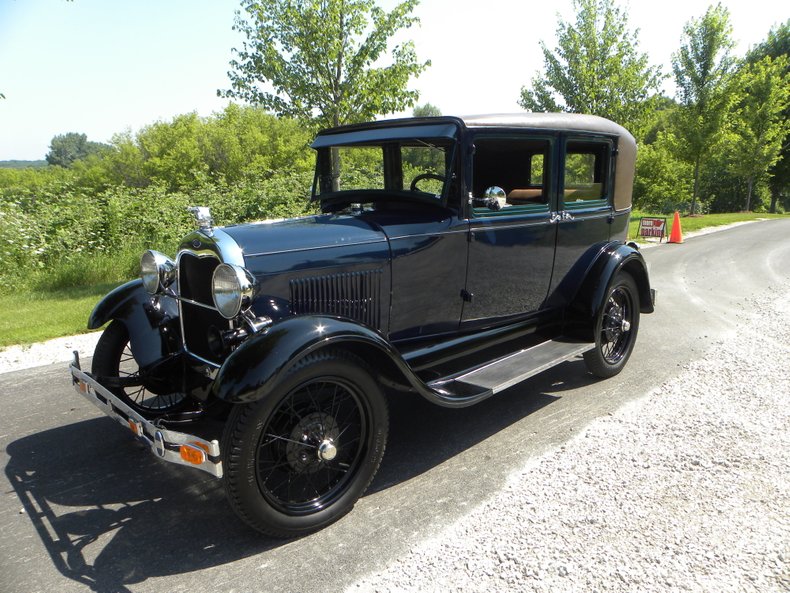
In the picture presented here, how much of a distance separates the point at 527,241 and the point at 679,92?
20.1m

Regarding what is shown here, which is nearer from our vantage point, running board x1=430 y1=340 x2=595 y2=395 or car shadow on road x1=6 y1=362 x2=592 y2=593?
car shadow on road x1=6 y1=362 x2=592 y2=593

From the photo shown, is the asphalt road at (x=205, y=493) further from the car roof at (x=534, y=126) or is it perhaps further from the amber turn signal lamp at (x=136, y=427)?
the car roof at (x=534, y=126)

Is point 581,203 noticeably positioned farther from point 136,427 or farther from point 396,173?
point 136,427

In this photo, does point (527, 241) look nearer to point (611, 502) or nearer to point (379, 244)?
point (379, 244)

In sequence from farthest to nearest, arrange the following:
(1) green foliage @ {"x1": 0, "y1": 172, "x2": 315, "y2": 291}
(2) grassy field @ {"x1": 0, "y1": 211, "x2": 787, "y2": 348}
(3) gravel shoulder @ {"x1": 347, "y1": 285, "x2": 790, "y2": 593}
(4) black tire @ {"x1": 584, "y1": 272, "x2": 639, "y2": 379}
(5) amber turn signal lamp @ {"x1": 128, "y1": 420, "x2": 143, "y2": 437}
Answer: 1. (1) green foliage @ {"x1": 0, "y1": 172, "x2": 315, "y2": 291}
2. (2) grassy field @ {"x1": 0, "y1": 211, "x2": 787, "y2": 348}
3. (4) black tire @ {"x1": 584, "y1": 272, "x2": 639, "y2": 379}
4. (5) amber turn signal lamp @ {"x1": 128, "y1": 420, "x2": 143, "y2": 437}
5. (3) gravel shoulder @ {"x1": 347, "y1": 285, "x2": 790, "y2": 593}

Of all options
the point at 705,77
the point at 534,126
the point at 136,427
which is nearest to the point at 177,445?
the point at 136,427

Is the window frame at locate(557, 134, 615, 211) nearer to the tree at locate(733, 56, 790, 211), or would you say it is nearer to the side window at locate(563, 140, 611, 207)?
the side window at locate(563, 140, 611, 207)

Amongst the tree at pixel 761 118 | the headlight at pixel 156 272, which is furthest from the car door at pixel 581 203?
the tree at pixel 761 118

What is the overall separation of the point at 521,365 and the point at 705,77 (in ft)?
66.9

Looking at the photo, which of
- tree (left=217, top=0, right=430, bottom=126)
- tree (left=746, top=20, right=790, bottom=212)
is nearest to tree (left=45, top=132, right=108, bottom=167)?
tree (left=746, top=20, right=790, bottom=212)

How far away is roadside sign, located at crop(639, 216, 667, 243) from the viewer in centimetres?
1451

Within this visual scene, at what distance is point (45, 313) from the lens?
6.85m

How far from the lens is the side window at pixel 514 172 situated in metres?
3.95

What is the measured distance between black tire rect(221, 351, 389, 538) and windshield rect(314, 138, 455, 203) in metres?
1.55
